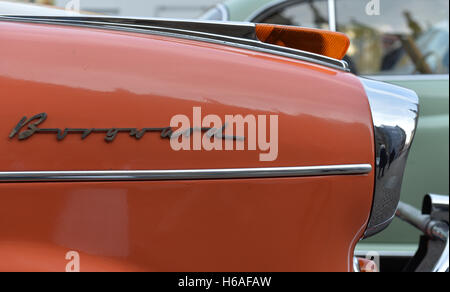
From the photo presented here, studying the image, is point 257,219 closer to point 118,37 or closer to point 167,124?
point 167,124

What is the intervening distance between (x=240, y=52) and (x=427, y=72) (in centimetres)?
218

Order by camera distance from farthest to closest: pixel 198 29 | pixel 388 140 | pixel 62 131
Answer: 1. pixel 198 29
2. pixel 388 140
3. pixel 62 131

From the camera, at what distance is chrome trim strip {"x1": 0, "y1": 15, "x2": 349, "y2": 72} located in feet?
4.82

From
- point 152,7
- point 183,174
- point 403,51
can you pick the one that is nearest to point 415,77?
point 403,51

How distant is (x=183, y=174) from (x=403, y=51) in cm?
265

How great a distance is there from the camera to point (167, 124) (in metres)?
1.27

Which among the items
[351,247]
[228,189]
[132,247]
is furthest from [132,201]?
[351,247]

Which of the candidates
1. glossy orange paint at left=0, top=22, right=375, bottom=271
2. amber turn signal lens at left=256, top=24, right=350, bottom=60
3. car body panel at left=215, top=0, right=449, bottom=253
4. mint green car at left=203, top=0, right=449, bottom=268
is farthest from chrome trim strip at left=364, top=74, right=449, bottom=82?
glossy orange paint at left=0, top=22, right=375, bottom=271

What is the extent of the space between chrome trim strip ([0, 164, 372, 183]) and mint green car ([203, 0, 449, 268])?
4.61ft

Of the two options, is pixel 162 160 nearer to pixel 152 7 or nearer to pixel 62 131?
pixel 62 131

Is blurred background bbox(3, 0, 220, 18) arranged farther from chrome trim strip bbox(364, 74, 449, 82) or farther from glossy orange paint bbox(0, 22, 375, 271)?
glossy orange paint bbox(0, 22, 375, 271)

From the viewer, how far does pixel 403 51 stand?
139 inches

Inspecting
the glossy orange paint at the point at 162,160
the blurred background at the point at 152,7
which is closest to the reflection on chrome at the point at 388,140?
the glossy orange paint at the point at 162,160

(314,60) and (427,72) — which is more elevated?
(427,72)
